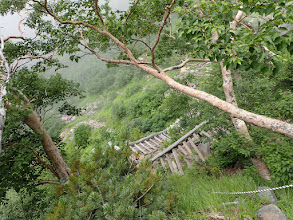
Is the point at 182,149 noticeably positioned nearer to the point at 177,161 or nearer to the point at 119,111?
the point at 177,161

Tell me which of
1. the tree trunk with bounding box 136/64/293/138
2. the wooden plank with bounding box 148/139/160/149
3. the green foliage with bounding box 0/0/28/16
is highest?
the green foliage with bounding box 0/0/28/16

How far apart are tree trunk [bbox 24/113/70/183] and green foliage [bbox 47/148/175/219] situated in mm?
2438

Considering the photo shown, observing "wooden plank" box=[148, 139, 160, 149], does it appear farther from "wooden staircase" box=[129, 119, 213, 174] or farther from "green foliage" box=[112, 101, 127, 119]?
"green foliage" box=[112, 101, 127, 119]

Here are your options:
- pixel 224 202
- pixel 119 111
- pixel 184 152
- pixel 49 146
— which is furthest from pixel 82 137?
pixel 224 202

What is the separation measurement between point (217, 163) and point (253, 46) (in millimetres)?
4177

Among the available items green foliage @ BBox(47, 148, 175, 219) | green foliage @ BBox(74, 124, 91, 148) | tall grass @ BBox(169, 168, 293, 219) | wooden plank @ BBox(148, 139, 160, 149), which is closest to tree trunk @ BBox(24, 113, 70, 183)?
green foliage @ BBox(47, 148, 175, 219)

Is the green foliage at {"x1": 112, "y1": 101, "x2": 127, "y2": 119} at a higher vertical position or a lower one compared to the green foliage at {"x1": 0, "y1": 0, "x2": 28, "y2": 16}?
lower

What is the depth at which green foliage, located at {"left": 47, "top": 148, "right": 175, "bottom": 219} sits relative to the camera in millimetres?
2230

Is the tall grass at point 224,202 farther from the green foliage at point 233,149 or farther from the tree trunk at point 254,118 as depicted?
the tree trunk at point 254,118

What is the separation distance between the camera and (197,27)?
2170mm

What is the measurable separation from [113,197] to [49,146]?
12.2 ft

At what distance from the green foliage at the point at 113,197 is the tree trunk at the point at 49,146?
2.44 m

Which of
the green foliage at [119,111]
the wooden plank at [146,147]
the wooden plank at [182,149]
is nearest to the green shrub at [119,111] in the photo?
the green foliage at [119,111]

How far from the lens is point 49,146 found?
5.16 m
